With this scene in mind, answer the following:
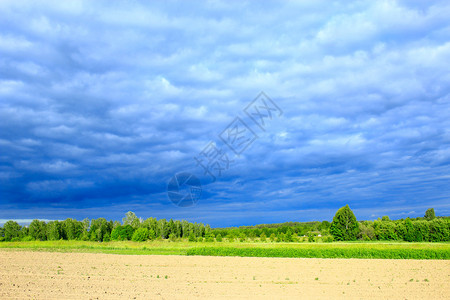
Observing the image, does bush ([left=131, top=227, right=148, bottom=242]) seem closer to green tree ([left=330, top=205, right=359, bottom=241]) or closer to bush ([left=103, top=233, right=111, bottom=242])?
bush ([left=103, top=233, right=111, bottom=242])

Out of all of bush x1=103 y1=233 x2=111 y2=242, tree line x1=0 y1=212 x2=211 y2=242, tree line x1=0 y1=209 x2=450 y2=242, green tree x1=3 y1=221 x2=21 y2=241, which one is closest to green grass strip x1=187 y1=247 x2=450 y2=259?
tree line x1=0 y1=209 x2=450 y2=242

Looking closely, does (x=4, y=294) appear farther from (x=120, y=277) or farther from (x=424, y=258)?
(x=424, y=258)

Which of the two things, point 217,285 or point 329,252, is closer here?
point 217,285

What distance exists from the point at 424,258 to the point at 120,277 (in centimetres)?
3499

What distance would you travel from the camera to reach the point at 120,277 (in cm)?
2045

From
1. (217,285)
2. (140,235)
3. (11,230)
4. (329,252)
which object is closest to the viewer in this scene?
(217,285)

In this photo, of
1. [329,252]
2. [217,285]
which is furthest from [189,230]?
[217,285]

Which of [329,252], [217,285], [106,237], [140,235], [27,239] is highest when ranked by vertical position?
[27,239]

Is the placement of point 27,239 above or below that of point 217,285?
above

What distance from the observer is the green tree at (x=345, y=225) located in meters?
64.0

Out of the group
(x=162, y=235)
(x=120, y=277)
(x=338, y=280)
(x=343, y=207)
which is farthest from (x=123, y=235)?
(x=338, y=280)

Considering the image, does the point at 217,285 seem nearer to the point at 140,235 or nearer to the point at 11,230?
the point at 140,235

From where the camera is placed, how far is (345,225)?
64.3m

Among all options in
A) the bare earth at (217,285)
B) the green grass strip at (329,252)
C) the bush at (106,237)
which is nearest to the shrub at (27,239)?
the bush at (106,237)
